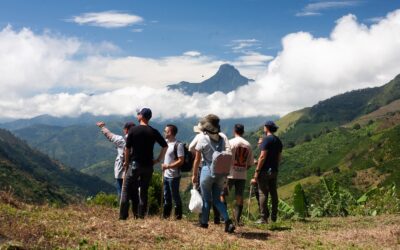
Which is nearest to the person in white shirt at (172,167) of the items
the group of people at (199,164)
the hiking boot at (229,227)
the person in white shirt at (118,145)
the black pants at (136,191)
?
the group of people at (199,164)

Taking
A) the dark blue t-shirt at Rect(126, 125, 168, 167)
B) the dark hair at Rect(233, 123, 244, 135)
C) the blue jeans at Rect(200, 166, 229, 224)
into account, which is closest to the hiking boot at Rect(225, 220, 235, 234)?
the blue jeans at Rect(200, 166, 229, 224)

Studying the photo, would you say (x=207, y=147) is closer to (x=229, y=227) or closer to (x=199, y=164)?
(x=199, y=164)

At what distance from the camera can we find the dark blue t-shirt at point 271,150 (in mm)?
12117

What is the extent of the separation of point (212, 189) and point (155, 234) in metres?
1.69

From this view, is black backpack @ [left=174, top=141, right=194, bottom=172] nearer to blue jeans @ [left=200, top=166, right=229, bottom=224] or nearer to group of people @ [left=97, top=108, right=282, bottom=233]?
group of people @ [left=97, top=108, right=282, bottom=233]

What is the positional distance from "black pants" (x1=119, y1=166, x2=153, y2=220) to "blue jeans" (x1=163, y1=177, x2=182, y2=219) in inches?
28.0

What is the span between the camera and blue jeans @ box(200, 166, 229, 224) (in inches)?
372

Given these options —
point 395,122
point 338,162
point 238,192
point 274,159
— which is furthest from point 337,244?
point 395,122

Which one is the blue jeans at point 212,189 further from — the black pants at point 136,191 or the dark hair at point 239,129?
the dark hair at point 239,129

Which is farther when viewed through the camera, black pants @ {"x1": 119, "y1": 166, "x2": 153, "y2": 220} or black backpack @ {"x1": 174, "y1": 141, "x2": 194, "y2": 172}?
black backpack @ {"x1": 174, "y1": 141, "x2": 194, "y2": 172}

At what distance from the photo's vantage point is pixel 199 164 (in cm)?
971

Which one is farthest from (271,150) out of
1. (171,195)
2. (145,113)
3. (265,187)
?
(145,113)

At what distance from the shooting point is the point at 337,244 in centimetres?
926

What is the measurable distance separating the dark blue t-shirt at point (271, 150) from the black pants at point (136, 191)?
10.9ft
